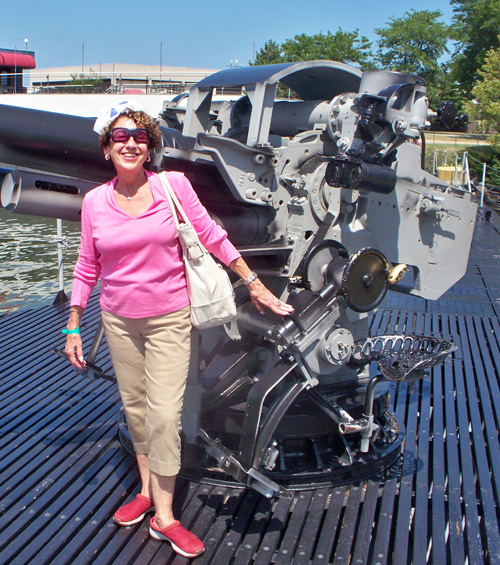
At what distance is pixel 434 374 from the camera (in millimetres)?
5379

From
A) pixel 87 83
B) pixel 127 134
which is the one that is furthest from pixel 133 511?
pixel 87 83

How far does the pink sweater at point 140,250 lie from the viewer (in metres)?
2.83

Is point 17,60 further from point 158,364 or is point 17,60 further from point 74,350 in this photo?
point 158,364

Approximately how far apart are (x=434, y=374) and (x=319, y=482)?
6.79 feet

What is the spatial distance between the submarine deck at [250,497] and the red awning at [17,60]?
44841mm

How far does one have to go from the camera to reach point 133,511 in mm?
3275

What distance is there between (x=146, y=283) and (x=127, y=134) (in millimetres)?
628

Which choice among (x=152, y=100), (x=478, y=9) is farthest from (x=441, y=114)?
(x=478, y=9)

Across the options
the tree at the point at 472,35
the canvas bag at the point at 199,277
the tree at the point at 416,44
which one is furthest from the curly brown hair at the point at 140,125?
the tree at the point at 416,44

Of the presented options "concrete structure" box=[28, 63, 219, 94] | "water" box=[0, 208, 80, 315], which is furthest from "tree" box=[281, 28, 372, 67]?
"water" box=[0, 208, 80, 315]

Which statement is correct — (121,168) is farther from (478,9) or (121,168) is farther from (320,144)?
(478,9)

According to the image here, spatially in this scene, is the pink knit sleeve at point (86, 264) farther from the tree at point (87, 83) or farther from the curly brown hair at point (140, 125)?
the tree at point (87, 83)

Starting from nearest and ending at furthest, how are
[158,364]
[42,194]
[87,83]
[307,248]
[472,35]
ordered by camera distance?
[158,364]
[42,194]
[307,248]
[87,83]
[472,35]

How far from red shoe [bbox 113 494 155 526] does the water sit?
3.93 meters
